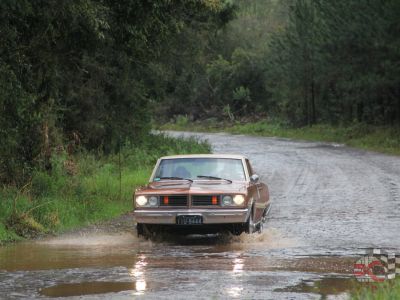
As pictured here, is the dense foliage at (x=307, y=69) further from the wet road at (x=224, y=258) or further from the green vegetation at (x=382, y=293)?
the green vegetation at (x=382, y=293)

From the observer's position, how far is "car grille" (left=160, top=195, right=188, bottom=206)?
1462 centimetres

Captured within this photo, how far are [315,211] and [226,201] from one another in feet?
17.9

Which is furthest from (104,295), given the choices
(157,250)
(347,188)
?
(347,188)

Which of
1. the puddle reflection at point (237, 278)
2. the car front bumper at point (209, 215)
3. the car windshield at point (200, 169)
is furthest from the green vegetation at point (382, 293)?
the car windshield at point (200, 169)

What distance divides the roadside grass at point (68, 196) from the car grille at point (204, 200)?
10.1ft

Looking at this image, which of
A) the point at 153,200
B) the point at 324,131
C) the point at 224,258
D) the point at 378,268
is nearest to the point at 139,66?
the point at 153,200

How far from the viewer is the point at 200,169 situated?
52.5 feet

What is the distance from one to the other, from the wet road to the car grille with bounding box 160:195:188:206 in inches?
26.4

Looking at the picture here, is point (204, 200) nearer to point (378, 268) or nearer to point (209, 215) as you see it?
point (209, 215)

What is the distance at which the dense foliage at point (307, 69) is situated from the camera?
49594 millimetres

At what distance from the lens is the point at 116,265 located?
12.2 m

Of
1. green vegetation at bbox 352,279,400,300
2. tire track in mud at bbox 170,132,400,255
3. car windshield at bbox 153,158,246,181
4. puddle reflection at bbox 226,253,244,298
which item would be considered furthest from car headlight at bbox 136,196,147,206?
green vegetation at bbox 352,279,400,300

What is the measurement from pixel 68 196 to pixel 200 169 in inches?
174

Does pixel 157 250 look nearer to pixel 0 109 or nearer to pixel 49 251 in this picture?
pixel 49 251
